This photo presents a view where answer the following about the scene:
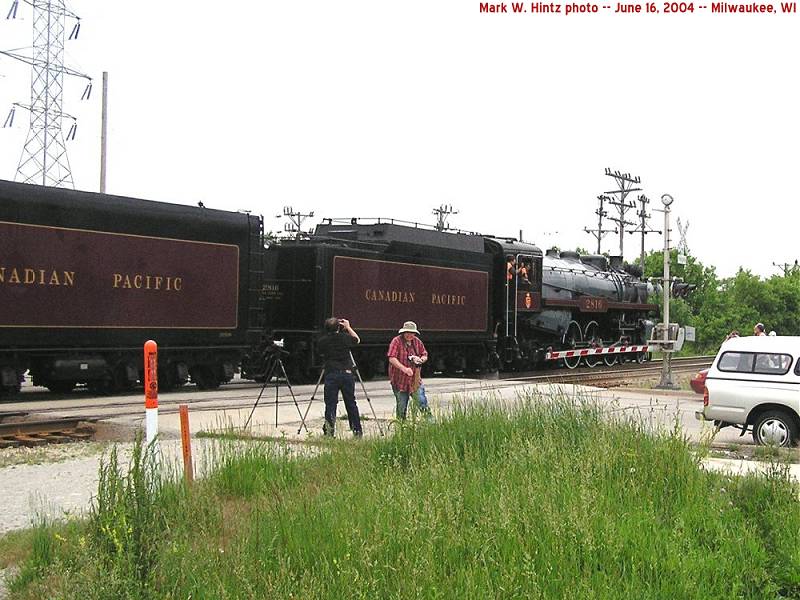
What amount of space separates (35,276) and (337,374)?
23.1 ft

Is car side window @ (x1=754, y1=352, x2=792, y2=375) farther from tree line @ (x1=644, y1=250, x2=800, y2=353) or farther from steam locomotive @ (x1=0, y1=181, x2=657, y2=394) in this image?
tree line @ (x1=644, y1=250, x2=800, y2=353)

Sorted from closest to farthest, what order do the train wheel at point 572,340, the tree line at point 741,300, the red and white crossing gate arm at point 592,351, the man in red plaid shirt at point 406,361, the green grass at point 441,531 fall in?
the green grass at point 441,531
the man in red plaid shirt at point 406,361
the red and white crossing gate arm at point 592,351
the train wheel at point 572,340
the tree line at point 741,300

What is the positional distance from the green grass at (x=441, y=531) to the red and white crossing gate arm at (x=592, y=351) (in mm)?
22098

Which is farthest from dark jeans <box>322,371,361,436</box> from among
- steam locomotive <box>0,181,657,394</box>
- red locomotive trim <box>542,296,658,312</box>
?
red locomotive trim <box>542,296,658,312</box>

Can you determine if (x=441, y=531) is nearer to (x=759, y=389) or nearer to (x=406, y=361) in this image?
(x=406, y=361)

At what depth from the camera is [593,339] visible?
3375cm

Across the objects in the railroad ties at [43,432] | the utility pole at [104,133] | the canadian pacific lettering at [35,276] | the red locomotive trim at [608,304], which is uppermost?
the utility pole at [104,133]

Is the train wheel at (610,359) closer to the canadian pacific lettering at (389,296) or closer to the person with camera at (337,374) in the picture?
the canadian pacific lettering at (389,296)

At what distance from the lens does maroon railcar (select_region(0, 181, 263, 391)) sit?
53.6 feet

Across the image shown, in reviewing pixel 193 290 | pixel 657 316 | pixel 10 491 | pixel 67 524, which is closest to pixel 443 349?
pixel 193 290

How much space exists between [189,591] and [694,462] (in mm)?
4548

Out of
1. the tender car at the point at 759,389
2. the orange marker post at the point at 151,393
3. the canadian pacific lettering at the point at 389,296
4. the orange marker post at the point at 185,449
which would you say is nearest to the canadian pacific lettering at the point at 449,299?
the canadian pacific lettering at the point at 389,296

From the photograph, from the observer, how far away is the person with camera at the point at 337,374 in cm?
1209

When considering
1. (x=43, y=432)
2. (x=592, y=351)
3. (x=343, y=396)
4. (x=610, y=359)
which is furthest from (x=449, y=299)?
(x=43, y=432)
